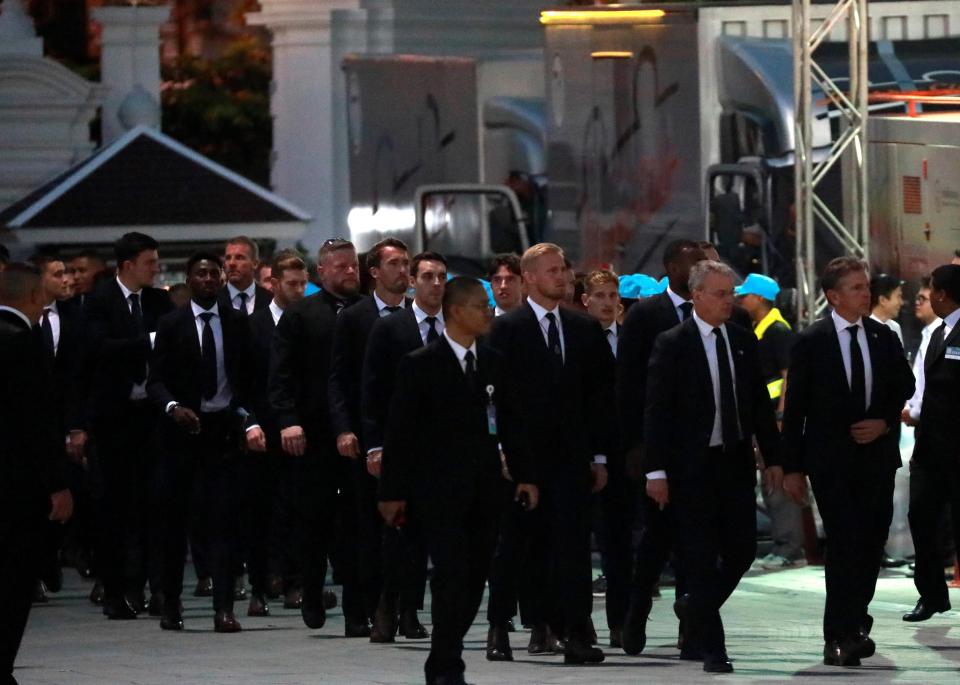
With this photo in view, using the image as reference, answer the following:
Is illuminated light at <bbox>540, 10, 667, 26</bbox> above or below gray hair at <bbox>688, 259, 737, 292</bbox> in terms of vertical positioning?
above

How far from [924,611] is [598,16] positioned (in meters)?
9.10

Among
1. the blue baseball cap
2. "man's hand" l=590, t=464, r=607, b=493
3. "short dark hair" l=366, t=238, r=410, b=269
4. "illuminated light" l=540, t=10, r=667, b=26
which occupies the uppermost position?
"illuminated light" l=540, t=10, r=667, b=26

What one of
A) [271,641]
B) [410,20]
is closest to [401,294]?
[271,641]

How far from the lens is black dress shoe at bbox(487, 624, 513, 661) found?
11773mm

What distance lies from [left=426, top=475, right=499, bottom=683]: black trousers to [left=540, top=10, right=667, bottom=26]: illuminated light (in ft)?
35.1

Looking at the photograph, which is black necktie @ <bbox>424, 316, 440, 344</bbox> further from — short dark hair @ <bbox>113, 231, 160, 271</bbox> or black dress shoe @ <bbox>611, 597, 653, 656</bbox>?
short dark hair @ <bbox>113, 231, 160, 271</bbox>

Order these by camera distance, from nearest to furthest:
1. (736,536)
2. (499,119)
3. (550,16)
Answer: (736,536)
(550,16)
(499,119)

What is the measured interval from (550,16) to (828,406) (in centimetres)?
1103

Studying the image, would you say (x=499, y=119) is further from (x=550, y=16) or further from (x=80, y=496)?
(x=80, y=496)

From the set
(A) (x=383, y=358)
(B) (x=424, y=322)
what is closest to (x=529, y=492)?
(A) (x=383, y=358)

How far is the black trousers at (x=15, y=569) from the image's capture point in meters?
10.2

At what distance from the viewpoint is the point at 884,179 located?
730 inches

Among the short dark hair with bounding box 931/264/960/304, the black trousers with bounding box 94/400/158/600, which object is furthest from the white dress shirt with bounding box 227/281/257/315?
the short dark hair with bounding box 931/264/960/304

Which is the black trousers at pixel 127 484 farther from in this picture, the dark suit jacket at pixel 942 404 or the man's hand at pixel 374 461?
the dark suit jacket at pixel 942 404
